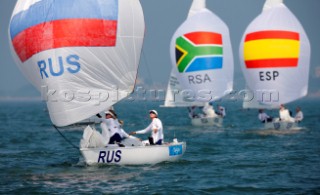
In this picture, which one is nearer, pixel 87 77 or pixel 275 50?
pixel 87 77

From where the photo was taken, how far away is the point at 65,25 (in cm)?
2019

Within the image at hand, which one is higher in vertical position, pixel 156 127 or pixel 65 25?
pixel 65 25

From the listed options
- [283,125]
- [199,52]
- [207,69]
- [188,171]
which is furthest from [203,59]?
[188,171]

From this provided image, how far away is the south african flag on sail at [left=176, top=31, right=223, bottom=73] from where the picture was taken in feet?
132

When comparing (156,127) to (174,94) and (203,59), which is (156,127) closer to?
(203,59)

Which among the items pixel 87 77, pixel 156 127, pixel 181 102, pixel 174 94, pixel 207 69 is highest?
pixel 207 69

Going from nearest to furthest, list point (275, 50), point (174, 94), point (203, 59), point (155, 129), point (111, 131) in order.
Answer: point (111, 131) → point (155, 129) → point (275, 50) → point (203, 59) → point (174, 94)

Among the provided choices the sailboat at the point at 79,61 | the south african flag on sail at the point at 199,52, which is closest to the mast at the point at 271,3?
the south african flag on sail at the point at 199,52

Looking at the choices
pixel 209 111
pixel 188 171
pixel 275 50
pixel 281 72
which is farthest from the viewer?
pixel 209 111

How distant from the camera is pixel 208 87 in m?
40.5

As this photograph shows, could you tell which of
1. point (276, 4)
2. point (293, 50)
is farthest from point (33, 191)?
point (276, 4)

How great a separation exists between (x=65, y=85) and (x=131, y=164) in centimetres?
339

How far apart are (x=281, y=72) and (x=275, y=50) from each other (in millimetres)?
1405

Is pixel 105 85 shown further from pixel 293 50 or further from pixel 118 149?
pixel 293 50
